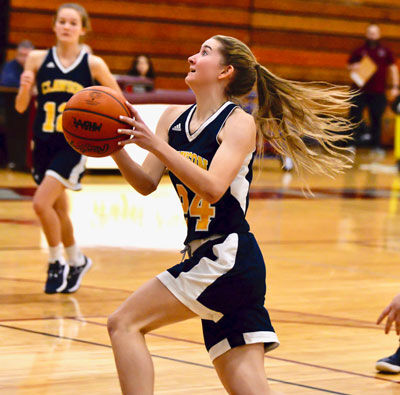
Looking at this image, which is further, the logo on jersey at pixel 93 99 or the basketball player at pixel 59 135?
the basketball player at pixel 59 135

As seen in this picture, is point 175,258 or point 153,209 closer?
point 175,258

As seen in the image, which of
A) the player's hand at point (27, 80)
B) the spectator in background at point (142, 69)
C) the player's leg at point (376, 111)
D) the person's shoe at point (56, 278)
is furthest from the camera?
the player's leg at point (376, 111)

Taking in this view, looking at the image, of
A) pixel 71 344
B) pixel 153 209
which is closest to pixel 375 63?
pixel 153 209

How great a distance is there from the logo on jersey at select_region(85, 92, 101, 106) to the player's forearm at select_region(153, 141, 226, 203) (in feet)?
1.09

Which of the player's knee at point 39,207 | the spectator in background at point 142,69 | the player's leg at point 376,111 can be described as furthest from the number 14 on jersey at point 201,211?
the player's leg at point 376,111

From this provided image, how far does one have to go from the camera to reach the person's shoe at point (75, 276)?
4.96 meters

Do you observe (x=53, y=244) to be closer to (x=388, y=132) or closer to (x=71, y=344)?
(x=71, y=344)

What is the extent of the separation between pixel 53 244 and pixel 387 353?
1940 mm

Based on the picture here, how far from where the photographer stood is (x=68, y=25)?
5.12m

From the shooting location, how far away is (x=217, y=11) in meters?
15.3

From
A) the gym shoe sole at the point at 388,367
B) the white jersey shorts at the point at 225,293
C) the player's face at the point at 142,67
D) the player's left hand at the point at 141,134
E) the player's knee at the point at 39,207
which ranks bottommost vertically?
the gym shoe sole at the point at 388,367

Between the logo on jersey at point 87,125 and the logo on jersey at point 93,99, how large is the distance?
0.06 meters

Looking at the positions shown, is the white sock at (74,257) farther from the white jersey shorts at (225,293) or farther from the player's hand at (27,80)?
the white jersey shorts at (225,293)

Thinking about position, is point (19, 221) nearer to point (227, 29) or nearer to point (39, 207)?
point (39, 207)
